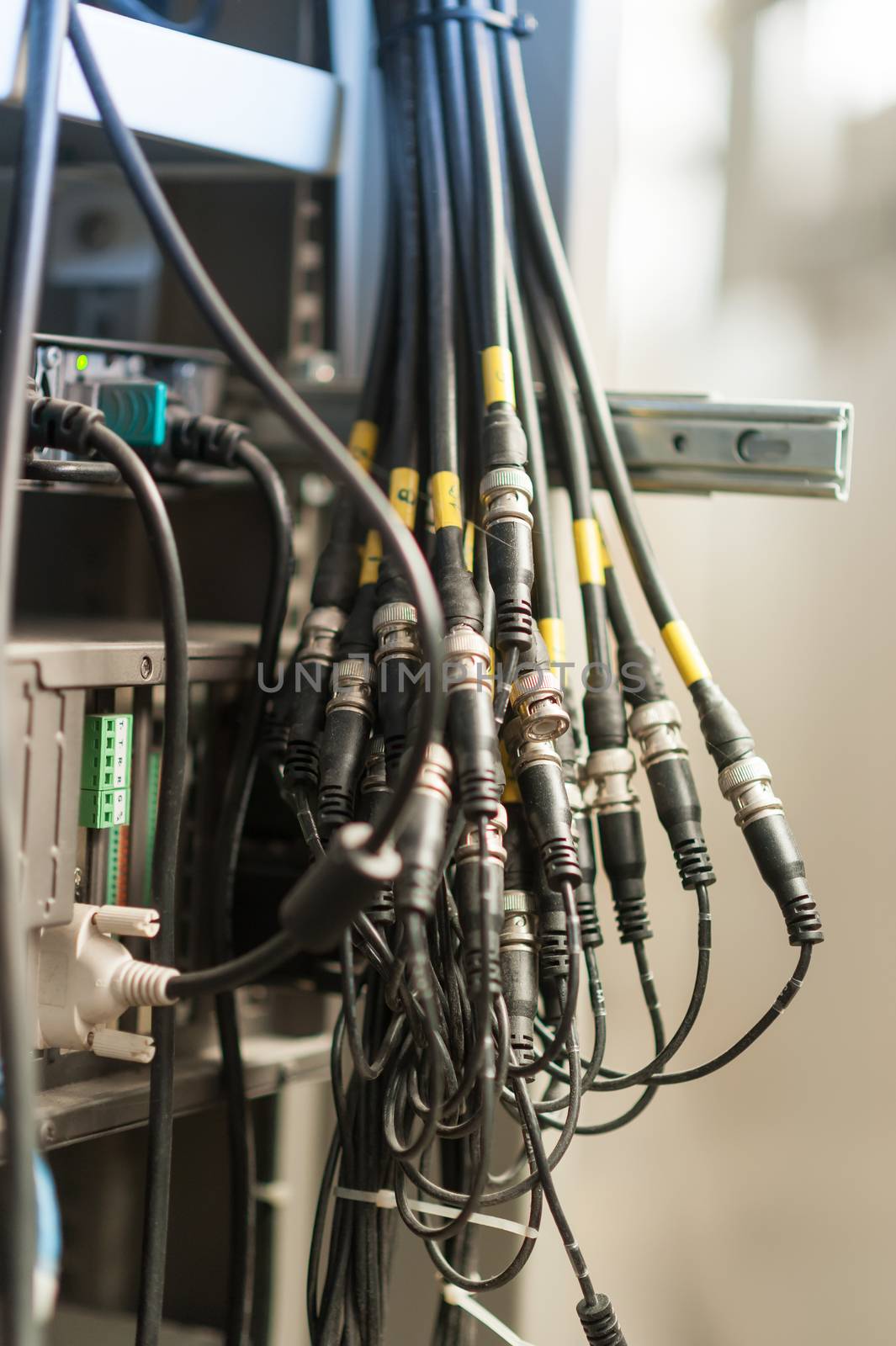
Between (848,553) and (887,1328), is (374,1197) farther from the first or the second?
(848,553)

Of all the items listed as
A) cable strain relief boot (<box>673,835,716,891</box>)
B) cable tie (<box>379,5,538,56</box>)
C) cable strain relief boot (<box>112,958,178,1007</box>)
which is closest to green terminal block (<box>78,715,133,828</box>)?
cable strain relief boot (<box>112,958,178,1007</box>)

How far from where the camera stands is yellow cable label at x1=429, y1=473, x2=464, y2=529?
0.55 meters

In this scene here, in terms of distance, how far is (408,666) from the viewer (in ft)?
1.75

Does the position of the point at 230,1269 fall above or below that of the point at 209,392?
below

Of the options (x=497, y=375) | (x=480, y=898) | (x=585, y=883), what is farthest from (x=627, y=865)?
(x=497, y=375)

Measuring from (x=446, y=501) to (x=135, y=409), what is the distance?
0.80ft

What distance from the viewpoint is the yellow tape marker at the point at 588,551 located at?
594 mm

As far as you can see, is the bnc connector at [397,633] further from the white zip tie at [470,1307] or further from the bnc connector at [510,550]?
the white zip tie at [470,1307]

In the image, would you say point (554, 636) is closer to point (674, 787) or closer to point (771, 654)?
point (674, 787)

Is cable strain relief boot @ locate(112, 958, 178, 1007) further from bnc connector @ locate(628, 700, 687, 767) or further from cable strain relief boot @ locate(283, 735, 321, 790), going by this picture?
bnc connector @ locate(628, 700, 687, 767)

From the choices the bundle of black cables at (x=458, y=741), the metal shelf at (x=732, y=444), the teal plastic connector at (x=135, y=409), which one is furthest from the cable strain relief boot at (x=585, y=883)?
the teal plastic connector at (x=135, y=409)

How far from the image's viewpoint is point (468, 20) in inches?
24.8

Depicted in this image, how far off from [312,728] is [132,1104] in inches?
8.6

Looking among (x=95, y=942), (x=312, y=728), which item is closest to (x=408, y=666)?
(x=312, y=728)
